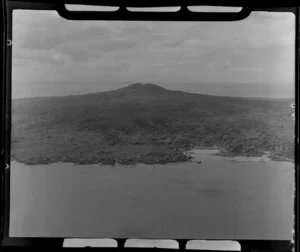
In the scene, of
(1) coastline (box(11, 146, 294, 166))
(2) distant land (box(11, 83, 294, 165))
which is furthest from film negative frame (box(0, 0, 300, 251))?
(1) coastline (box(11, 146, 294, 166))

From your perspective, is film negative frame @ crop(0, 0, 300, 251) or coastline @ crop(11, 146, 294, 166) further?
coastline @ crop(11, 146, 294, 166)

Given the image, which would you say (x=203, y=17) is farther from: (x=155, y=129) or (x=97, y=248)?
(x=97, y=248)

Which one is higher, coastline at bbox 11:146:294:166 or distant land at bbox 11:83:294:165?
distant land at bbox 11:83:294:165

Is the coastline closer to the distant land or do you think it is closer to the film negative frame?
the distant land

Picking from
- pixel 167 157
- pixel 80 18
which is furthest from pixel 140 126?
pixel 80 18

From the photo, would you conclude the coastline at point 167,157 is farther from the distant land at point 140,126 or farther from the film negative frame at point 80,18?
the film negative frame at point 80,18

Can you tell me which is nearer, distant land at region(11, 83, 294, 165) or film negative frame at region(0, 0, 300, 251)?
film negative frame at region(0, 0, 300, 251)

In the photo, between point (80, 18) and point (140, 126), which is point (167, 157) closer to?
point (140, 126)

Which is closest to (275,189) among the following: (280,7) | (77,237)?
(280,7)

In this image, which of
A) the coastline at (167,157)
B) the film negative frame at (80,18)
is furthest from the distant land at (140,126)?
the film negative frame at (80,18)
